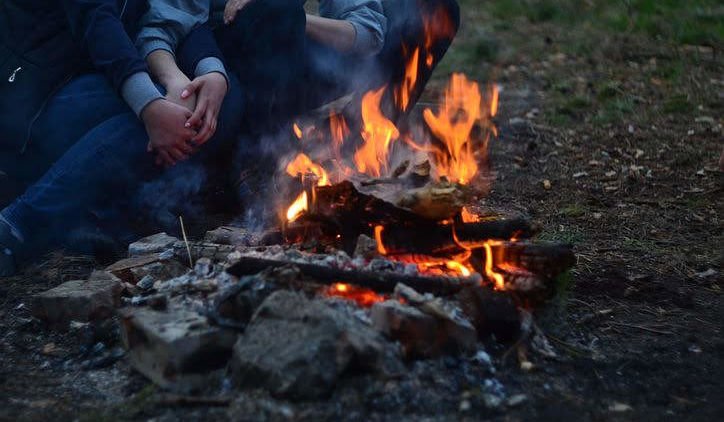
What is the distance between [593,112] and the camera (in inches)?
249

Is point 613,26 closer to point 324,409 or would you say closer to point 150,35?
point 150,35

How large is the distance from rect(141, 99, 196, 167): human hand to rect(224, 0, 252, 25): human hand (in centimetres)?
73

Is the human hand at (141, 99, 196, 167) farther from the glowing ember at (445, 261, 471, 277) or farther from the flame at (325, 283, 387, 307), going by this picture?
the glowing ember at (445, 261, 471, 277)

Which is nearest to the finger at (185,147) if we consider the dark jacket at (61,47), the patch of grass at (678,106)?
the dark jacket at (61,47)

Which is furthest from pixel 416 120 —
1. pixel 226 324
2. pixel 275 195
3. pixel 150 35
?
pixel 226 324

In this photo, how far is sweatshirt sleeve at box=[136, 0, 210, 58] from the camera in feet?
12.1

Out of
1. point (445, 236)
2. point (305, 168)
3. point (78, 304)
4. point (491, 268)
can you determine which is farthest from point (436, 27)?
point (78, 304)

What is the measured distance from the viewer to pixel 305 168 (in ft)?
12.1

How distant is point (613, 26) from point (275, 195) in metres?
5.92

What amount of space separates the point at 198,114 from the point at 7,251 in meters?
1.09

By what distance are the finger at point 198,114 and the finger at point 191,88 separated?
0.06m

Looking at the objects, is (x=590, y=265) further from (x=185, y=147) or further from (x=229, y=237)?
(x=185, y=147)

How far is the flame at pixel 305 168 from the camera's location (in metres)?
3.46

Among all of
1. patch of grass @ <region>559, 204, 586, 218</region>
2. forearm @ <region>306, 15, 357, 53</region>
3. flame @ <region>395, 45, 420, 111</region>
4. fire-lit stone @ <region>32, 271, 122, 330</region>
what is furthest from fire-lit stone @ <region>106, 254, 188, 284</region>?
patch of grass @ <region>559, 204, 586, 218</region>
